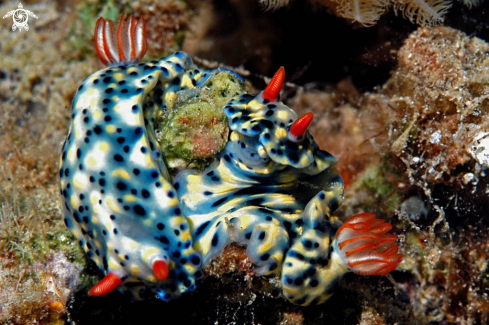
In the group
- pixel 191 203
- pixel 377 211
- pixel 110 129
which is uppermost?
pixel 110 129

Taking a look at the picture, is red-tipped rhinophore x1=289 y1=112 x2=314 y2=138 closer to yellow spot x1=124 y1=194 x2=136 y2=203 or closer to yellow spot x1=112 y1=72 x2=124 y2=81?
yellow spot x1=124 y1=194 x2=136 y2=203

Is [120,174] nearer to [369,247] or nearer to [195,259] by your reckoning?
[195,259]

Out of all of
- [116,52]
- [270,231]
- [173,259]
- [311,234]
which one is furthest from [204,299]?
[116,52]

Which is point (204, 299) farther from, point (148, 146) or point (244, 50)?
point (244, 50)

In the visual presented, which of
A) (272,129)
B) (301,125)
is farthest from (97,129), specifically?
(301,125)

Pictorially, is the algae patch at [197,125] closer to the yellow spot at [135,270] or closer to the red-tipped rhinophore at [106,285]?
the yellow spot at [135,270]

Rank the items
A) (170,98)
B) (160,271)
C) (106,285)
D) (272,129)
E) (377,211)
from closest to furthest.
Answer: (160,271) < (106,285) < (272,129) < (170,98) < (377,211)

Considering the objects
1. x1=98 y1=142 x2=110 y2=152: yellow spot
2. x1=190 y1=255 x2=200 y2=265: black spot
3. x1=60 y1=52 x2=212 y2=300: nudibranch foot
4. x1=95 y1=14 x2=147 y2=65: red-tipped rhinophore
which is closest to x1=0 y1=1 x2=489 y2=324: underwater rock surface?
x1=190 y1=255 x2=200 y2=265: black spot
